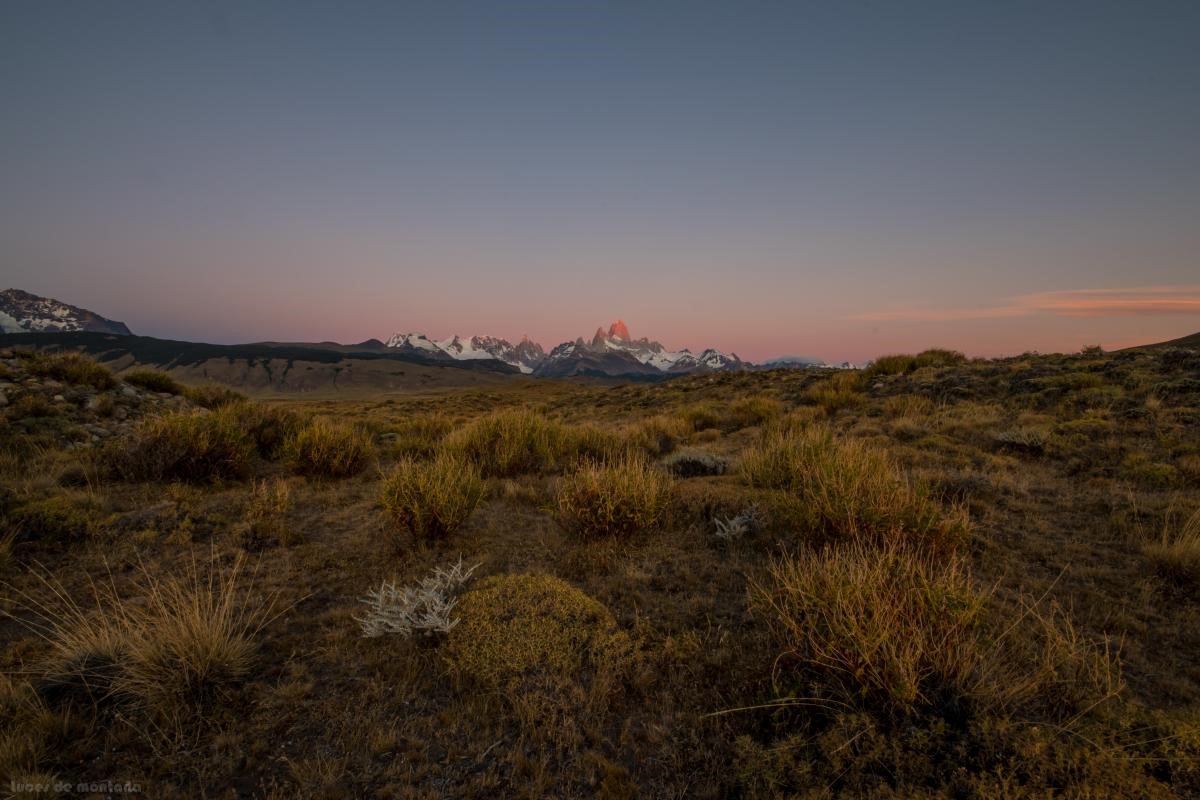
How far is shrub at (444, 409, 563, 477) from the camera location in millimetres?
8523

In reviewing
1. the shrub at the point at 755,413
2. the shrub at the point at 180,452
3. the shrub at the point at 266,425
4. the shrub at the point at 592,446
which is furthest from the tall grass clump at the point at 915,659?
the shrub at the point at 755,413

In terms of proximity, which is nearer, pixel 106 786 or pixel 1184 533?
pixel 106 786

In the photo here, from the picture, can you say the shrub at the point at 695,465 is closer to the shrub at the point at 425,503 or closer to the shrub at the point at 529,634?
the shrub at the point at 425,503

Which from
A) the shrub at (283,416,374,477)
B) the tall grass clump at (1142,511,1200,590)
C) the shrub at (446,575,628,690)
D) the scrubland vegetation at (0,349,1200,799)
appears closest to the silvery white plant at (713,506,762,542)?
the scrubland vegetation at (0,349,1200,799)

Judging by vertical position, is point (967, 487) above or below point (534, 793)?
above

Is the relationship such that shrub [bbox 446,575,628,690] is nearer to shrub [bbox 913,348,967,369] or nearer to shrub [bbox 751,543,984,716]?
shrub [bbox 751,543,984,716]

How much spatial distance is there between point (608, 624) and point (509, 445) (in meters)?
5.66

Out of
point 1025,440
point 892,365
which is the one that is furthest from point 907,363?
point 1025,440

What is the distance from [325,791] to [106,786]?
1.05m

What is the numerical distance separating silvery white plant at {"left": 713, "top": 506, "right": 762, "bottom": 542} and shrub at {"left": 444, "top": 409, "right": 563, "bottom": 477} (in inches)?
157

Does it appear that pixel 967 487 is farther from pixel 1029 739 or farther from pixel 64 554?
pixel 64 554

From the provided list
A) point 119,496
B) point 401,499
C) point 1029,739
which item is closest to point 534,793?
point 1029,739

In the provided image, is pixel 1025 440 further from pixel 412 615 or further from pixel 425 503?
pixel 412 615

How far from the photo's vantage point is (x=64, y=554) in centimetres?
465
